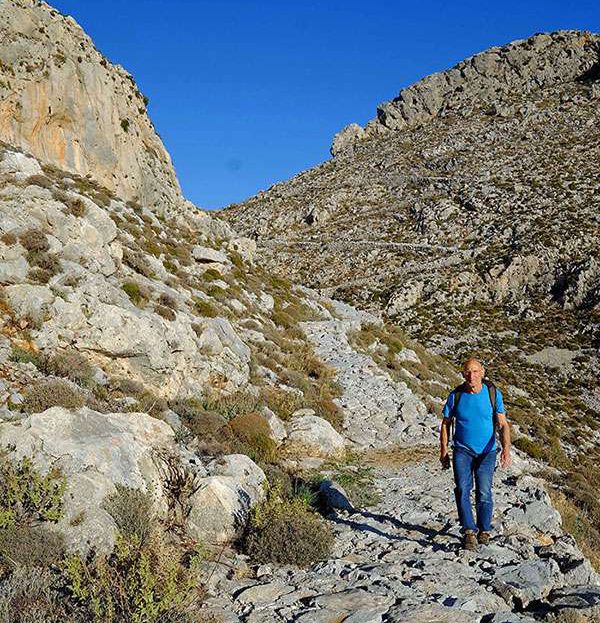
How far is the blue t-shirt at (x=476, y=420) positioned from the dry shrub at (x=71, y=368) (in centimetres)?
661

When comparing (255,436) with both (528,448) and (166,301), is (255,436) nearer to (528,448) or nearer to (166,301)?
(166,301)

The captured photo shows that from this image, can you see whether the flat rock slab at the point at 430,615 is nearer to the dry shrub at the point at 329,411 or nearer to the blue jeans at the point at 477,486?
the blue jeans at the point at 477,486

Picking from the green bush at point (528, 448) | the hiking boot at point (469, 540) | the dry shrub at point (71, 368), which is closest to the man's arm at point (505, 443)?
the hiking boot at point (469, 540)

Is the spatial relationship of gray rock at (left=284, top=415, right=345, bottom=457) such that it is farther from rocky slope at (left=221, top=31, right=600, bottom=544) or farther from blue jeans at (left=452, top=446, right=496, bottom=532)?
rocky slope at (left=221, top=31, right=600, bottom=544)

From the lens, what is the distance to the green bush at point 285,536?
241 inches

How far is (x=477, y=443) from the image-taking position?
6723 mm

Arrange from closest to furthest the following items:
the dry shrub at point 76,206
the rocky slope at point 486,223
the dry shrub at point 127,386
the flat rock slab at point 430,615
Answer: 1. the flat rock slab at point 430,615
2. the dry shrub at point 127,386
3. the dry shrub at point 76,206
4. the rocky slope at point 486,223

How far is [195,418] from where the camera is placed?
10.2 m

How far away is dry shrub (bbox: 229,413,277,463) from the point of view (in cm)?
980

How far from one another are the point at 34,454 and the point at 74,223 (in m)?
10.4

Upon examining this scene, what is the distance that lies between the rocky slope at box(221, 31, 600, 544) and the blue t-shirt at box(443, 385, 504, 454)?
497 inches

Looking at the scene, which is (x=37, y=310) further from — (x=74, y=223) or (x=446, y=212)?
(x=446, y=212)

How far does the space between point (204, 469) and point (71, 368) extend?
363 cm

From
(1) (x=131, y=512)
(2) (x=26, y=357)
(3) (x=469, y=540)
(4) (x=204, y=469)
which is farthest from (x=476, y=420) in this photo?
(2) (x=26, y=357)
